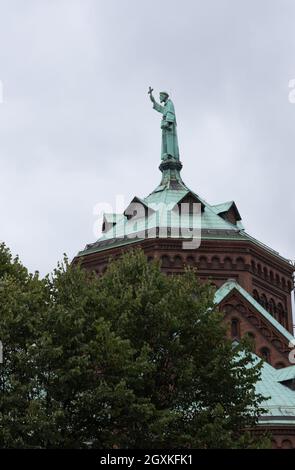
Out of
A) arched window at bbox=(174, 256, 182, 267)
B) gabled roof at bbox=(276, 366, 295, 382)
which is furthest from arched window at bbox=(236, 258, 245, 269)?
gabled roof at bbox=(276, 366, 295, 382)

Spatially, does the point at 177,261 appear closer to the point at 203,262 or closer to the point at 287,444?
the point at 203,262

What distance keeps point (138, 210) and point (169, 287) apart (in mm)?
26006

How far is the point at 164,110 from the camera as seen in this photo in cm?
7056

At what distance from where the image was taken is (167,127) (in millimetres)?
69938

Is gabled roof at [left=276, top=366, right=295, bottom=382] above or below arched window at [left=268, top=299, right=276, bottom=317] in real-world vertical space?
below

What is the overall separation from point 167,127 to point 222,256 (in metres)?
13.2

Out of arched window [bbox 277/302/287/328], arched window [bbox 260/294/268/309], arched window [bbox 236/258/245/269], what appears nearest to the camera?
arched window [bbox 236/258/245/269]

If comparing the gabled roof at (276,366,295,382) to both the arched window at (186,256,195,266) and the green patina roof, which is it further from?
the arched window at (186,256,195,266)

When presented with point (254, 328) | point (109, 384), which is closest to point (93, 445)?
point (109, 384)

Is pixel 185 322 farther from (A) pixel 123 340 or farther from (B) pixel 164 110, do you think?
(B) pixel 164 110

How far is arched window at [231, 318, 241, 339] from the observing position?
190 ft

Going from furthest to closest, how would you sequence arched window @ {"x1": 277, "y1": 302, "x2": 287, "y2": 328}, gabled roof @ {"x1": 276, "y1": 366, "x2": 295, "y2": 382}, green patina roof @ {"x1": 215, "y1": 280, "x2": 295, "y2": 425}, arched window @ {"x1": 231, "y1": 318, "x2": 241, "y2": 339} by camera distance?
arched window @ {"x1": 277, "y1": 302, "x2": 287, "y2": 328}, arched window @ {"x1": 231, "y1": 318, "x2": 241, "y2": 339}, gabled roof @ {"x1": 276, "y1": 366, "x2": 295, "y2": 382}, green patina roof @ {"x1": 215, "y1": 280, "x2": 295, "y2": 425}

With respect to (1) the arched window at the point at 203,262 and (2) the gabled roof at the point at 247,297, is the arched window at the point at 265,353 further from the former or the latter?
(1) the arched window at the point at 203,262

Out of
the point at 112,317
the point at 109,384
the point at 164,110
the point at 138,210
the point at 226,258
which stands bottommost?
the point at 109,384
